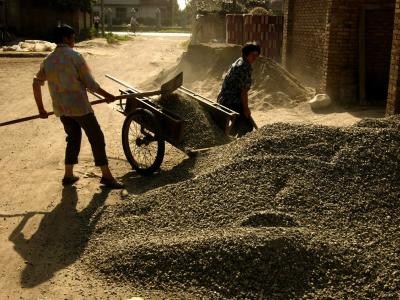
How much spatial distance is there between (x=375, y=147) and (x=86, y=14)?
32.7 m

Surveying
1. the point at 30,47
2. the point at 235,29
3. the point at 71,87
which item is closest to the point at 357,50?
the point at 71,87

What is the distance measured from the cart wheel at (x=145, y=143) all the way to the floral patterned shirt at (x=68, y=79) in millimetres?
825

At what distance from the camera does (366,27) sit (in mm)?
10656

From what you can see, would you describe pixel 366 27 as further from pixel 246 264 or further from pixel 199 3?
pixel 199 3

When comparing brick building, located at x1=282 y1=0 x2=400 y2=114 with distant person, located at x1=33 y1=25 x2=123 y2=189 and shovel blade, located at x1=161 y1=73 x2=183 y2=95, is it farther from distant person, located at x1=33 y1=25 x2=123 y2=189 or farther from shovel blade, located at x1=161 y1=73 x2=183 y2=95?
distant person, located at x1=33 y1=25 x2=123 y2=189

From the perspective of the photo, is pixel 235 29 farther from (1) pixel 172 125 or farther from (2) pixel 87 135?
(2) pixel 87 135

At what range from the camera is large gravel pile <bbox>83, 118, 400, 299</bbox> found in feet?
13.0

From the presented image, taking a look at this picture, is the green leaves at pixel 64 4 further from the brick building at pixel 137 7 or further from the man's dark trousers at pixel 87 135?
the brick building at pixel 137 7

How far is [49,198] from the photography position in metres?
6.14

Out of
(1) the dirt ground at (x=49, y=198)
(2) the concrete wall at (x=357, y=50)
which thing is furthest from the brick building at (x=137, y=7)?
(2) the concrete wall at (x=357, y=50)

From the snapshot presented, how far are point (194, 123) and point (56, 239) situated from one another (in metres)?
2.63


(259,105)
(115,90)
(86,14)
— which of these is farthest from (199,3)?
(259,105)

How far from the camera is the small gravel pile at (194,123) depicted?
22.6 ft

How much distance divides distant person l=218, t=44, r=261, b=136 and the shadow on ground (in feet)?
7.45
